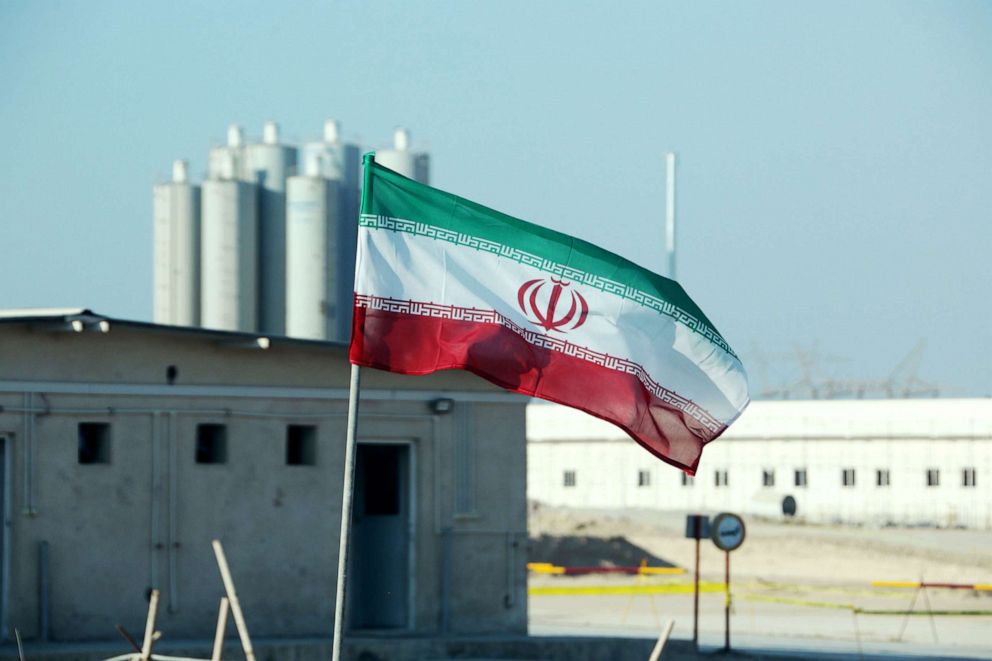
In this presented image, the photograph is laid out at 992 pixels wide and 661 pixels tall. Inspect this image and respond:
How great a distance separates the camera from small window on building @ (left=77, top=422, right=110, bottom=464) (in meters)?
19.5

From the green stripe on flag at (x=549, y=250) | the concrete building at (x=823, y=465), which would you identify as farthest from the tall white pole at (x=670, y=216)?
the green stripe on flag at (x=549, y=250)

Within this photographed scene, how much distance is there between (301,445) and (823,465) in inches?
1426

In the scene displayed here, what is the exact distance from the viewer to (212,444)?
2072cm

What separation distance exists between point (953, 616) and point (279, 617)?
1733cm

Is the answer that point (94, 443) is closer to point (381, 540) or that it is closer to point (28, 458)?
point (28, 458)

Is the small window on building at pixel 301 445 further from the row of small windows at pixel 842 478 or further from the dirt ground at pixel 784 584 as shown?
the row of small windows at pixel 842 478

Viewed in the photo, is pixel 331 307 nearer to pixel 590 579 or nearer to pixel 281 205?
pixel 281 205

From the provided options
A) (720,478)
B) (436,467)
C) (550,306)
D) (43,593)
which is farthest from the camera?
(720,478)

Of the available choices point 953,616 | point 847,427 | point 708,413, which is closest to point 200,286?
point 847,427

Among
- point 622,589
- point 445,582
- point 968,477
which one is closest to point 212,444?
point 445,582

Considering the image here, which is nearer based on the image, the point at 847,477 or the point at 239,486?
the point at 239,486

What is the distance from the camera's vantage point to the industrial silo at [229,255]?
2014 inches

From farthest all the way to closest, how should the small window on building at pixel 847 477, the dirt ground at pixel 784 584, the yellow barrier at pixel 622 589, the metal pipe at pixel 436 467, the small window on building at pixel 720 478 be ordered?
the small window on building at pixel 720 478, the small window on building at pixel 847 477, the yellow barrier at pixel 622 589, the dirt ground at pixel 784 584, the metal pipe at pixel 436 467

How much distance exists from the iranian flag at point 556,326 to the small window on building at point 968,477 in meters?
42.5
